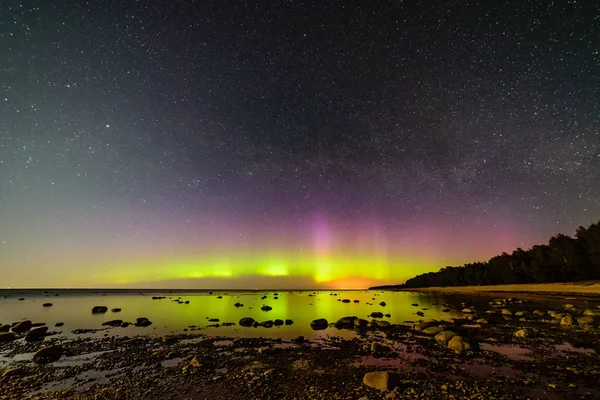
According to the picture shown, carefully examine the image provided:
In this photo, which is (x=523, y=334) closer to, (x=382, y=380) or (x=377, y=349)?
(x=377, y=349)

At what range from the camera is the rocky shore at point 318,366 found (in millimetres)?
12273

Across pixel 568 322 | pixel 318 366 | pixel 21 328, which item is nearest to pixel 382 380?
pixel 318 366

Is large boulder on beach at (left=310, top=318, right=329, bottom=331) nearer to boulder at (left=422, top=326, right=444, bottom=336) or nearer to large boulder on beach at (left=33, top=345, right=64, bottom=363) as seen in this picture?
boulder at (left=422, top=326, right=444, bottom=336)

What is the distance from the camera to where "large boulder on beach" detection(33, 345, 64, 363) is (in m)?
19.0

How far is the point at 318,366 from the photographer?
1605 centimetres

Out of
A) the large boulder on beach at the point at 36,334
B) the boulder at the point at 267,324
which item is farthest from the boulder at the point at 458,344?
the large boulder on beach at the point at 36,334

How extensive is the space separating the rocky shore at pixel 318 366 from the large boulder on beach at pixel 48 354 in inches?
3.8

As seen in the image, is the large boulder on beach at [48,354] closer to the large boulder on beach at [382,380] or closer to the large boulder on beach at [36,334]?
the large boulder on beach at [36,334]

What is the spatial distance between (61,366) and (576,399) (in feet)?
87.0

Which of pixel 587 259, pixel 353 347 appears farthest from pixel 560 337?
pixel 587 259

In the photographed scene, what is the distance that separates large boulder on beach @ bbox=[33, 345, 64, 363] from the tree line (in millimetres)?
101964

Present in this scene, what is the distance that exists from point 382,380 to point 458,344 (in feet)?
33.1

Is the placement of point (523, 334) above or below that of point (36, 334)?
above

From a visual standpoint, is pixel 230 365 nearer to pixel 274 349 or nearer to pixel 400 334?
pixel 274 349
